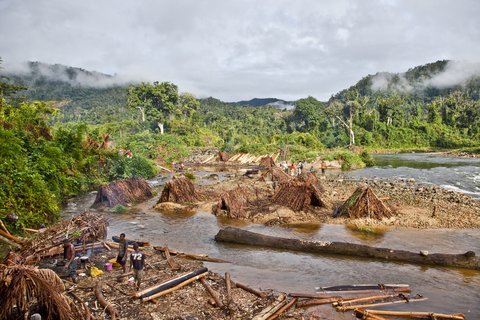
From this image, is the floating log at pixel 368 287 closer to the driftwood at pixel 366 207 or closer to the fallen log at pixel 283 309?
the fallen log at pixel 283 309

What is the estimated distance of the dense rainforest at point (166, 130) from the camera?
2167 cm

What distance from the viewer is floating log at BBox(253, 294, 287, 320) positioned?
9788mm

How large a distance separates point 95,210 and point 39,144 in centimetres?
598

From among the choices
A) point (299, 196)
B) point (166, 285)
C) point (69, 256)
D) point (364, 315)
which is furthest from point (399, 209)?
point (69, 256)

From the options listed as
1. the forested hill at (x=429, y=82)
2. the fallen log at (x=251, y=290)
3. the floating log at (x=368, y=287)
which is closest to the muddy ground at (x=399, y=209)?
the floating log at (x=368, y=287)

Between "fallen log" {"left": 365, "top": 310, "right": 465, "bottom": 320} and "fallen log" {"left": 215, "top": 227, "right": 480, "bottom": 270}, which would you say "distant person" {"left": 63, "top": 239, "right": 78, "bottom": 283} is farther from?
"fallen log" {"left": 365, "top": 310, "right": 465, "bottom": 320}

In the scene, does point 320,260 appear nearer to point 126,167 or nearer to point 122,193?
point 122,193

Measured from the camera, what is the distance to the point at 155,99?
3027 inches

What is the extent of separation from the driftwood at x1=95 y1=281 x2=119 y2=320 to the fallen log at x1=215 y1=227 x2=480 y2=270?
275 inches

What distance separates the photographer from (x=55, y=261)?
44.4 ft

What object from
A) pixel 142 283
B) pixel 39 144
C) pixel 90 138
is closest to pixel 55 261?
pixel 142 283

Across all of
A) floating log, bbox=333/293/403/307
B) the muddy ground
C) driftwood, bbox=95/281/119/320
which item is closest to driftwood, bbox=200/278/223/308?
driftwood, bbox=95/281/119/320

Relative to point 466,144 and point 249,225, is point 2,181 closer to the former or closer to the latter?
point 249,225

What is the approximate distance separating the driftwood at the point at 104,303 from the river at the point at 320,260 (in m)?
4.34
